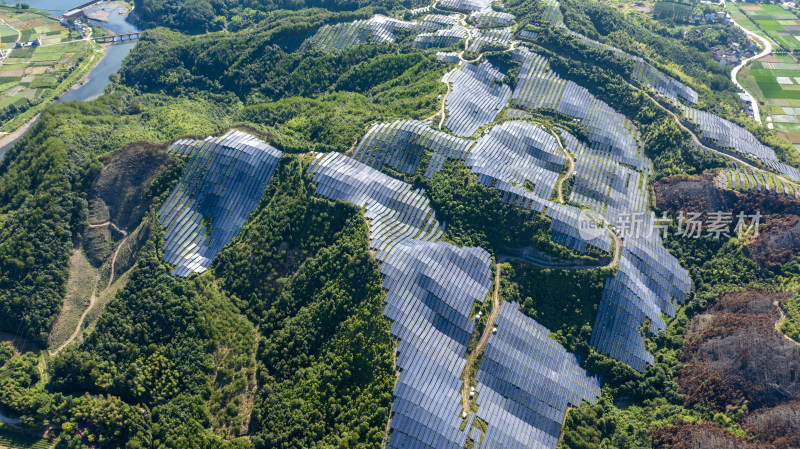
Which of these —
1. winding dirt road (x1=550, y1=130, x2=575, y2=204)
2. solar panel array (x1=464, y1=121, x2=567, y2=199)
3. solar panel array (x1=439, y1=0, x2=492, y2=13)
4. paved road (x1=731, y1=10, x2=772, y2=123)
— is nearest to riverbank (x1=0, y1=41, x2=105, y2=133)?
solar panel array (x1=439, y1=0, x2=492, y2=13)

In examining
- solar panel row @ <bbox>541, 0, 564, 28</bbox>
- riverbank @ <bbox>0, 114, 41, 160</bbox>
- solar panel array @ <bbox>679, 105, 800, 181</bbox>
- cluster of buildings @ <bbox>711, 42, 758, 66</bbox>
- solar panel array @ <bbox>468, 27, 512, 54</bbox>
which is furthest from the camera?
cluster of buildings @ <bbox>711, 42, 758, 66</bbox>

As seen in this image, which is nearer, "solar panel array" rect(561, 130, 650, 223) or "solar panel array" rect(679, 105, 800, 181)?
"solar panel array" rect(561, 130, 650, 223)

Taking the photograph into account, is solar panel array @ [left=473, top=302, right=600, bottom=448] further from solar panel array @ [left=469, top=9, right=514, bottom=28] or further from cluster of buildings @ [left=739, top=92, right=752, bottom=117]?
cluster of buildings @ [left=739, top=92, right=752, bottom=117]

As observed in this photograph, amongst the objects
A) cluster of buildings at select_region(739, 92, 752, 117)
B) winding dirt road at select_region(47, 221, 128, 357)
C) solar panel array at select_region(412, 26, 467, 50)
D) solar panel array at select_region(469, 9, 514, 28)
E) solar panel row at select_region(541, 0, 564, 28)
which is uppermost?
solar panel row at select_region(541, 0, 564, 28)

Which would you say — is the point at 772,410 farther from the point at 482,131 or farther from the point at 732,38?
the point at 732,38

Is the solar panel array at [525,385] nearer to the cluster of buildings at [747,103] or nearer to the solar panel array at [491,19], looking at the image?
the solar panel array at [491,19]

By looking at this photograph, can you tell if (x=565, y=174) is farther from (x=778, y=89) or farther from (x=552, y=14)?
(x=778, y=89)

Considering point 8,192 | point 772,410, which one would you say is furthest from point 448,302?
point 8,192

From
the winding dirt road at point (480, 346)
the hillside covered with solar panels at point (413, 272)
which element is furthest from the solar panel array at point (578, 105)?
the winding dirt road at point (480, 346)
